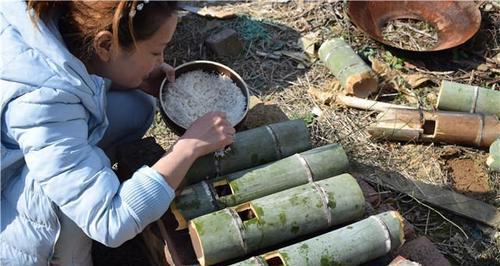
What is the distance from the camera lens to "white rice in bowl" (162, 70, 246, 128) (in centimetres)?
255

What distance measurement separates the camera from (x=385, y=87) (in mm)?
3693

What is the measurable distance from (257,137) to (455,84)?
1660 mm

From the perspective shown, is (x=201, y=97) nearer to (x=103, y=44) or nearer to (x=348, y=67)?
(x=103, y=44)

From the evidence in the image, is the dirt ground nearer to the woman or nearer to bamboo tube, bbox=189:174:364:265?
the woman

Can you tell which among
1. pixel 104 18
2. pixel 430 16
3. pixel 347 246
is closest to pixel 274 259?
pixel 347 246

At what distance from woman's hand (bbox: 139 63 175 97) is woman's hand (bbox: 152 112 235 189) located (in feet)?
1.71

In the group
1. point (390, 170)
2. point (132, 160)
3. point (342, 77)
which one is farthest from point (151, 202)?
point (342, 77)

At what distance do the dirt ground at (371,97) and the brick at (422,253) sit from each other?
568 millimetres

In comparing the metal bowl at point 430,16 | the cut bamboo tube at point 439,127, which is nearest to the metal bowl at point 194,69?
the cut bamboo tube at point 439,127

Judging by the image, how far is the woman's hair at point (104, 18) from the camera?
69.7 inches

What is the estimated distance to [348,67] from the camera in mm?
3662

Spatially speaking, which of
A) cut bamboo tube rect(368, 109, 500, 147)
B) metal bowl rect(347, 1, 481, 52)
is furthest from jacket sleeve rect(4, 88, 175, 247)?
metal bowl rect(347, 1, 481, 52)

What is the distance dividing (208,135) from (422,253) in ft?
2.90

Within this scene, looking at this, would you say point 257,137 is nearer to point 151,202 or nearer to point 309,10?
point 151,202
